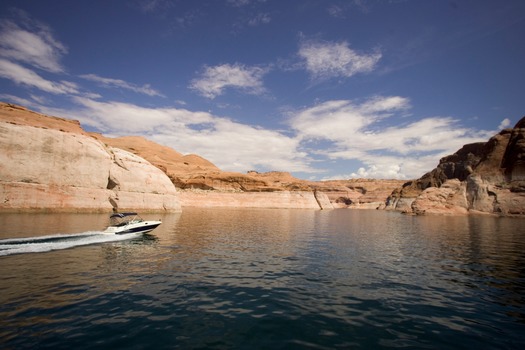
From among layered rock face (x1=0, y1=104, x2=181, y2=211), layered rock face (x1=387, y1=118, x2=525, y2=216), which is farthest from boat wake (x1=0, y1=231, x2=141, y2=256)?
layered rock face (x1=387, y1=118, x2=525, y2=216)

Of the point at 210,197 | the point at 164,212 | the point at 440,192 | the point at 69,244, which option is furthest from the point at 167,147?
the point at 69,244

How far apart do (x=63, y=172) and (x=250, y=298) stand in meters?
35.2

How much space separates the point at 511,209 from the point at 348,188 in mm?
115809

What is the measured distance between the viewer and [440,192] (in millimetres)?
62938

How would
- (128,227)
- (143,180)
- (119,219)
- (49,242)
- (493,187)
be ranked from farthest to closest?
1. (493,187)
2. (143,180)
3. (119,219)
4. (128,227)
5. (49,242)

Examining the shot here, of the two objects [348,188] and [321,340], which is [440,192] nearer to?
[321,340]

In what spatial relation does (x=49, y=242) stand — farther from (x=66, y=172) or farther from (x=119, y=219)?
(x=66, y=172)

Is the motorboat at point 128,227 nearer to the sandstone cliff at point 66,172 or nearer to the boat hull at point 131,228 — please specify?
the boat hull at point 131,228

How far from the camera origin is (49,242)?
16.1 meters

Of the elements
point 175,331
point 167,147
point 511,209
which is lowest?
point 175,331

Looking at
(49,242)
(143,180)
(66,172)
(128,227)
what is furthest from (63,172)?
(49,242)

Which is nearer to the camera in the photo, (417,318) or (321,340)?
(321,340)

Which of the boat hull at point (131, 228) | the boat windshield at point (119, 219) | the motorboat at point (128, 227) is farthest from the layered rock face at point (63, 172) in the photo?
the boat hull at point (131, 228)

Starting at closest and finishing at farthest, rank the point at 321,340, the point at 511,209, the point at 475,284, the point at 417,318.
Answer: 1. the point at 321,340
2. the point at 417,318
3. the point at 475,284
4. the point at 511,209
